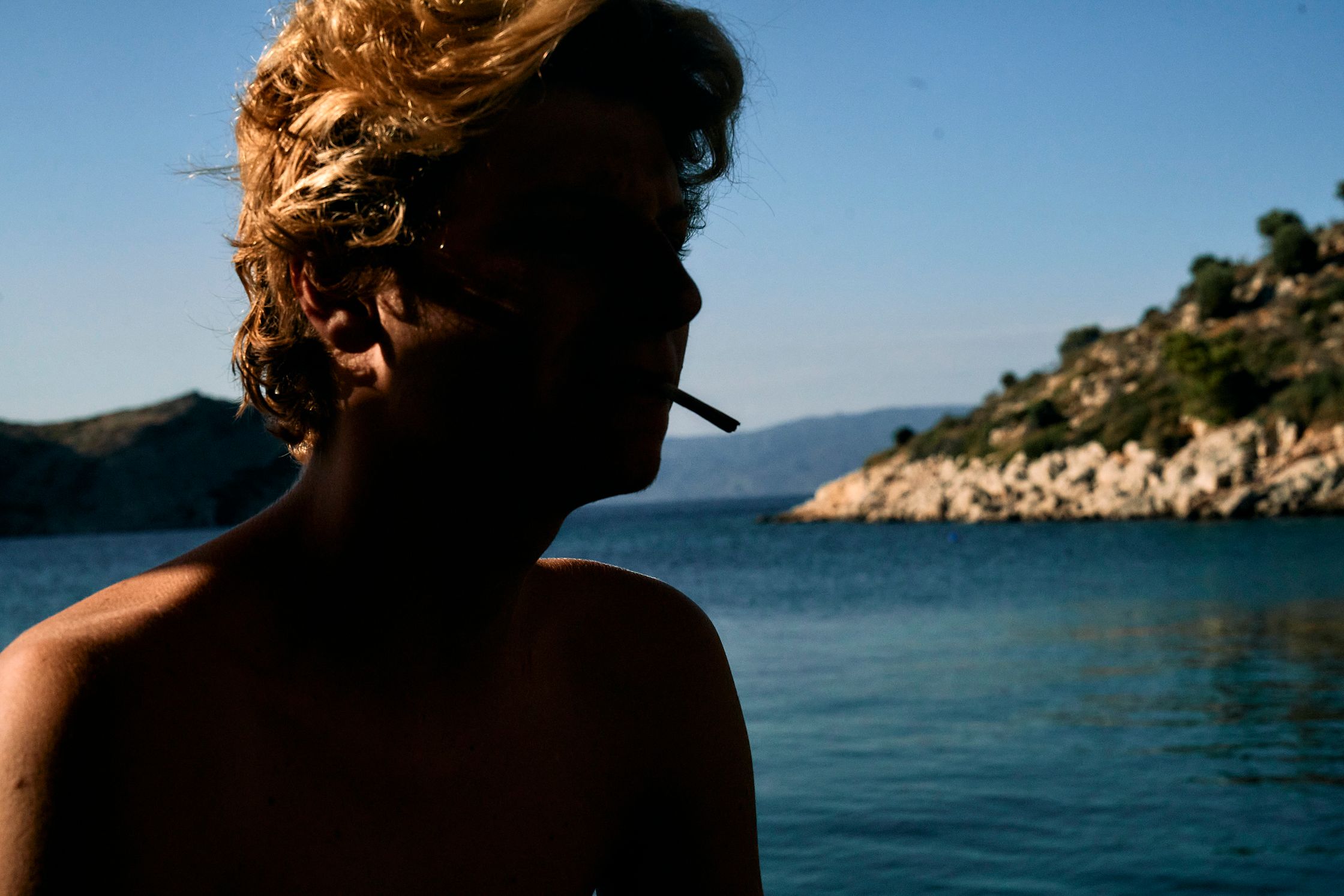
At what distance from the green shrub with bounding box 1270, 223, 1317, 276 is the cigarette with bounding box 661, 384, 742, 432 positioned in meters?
61.8

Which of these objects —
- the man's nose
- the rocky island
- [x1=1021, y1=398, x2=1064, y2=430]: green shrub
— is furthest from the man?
[x1=1021, y1=398, x2=1064, y2=430]: green shrub

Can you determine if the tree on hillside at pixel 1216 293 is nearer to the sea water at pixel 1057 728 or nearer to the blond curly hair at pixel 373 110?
the sea water at pixel 1057 728

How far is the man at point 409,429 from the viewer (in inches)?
40.0

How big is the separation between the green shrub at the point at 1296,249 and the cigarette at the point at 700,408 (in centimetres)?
6179

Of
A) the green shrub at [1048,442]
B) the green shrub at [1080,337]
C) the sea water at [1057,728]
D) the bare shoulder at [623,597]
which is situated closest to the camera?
the bare shoulder at [623,597]

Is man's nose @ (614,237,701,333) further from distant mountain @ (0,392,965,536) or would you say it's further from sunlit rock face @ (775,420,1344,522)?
distant mountain @ (0,392,965,536)

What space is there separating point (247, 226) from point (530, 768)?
0.68 metres

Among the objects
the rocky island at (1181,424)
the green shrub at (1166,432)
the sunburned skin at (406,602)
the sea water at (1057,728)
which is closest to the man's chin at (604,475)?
the sunburned skin at (406,602)

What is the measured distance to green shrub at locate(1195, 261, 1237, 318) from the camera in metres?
55.9

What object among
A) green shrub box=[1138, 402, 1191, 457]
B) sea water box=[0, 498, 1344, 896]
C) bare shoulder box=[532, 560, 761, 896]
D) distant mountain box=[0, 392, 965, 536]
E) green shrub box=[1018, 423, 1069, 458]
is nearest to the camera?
bare shoulder box=[532, 560, 761, 896]

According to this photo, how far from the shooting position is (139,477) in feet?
347

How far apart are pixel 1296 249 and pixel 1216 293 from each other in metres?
4.01

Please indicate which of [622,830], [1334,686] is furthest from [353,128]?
[1334,686]

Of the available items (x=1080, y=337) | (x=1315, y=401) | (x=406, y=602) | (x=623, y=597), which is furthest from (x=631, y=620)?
(x=1080, y=337)
